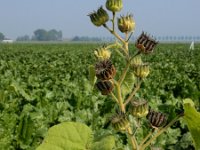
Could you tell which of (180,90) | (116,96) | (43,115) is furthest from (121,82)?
(180,90)

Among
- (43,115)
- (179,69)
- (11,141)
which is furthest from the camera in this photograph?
(179,69)

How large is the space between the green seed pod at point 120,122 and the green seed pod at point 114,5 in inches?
9.1

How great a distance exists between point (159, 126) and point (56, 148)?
22cm

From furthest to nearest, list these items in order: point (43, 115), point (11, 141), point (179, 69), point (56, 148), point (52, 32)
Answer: point (52, 32), point (179, 69), point (43, 115), point (11, 141), point (56, 148)

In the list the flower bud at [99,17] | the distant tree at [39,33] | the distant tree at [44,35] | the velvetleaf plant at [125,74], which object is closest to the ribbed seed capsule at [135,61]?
the velvetleaf plant at [125,74]

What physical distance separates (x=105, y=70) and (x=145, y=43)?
116 mm

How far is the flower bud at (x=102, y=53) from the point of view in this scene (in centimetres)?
101

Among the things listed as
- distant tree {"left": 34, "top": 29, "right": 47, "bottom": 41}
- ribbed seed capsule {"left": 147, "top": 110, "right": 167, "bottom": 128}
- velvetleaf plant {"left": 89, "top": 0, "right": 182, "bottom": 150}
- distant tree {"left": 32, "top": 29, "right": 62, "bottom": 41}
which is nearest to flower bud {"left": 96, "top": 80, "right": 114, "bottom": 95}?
velvetleaf plant {"left": 89, "top": 0, "right": 182, "bottom": 150}

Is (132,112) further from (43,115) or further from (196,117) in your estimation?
(43,115)

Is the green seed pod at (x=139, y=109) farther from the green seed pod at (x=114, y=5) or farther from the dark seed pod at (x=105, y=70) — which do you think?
the green seed pod at (x=114, y=5)

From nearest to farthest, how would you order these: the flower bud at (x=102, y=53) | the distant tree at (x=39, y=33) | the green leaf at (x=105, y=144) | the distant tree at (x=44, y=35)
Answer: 1. the green leaf at (x=105, y=144)
2. the flower bud at (x=102, y=53)
3. the distant tree at (x=44, y=35)
4. the distant tree at (x=39, y=33)

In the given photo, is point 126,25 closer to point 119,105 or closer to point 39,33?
point 119,105

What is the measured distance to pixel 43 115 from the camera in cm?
540

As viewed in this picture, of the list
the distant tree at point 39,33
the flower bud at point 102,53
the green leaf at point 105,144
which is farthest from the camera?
the distant tree at point 39,33
